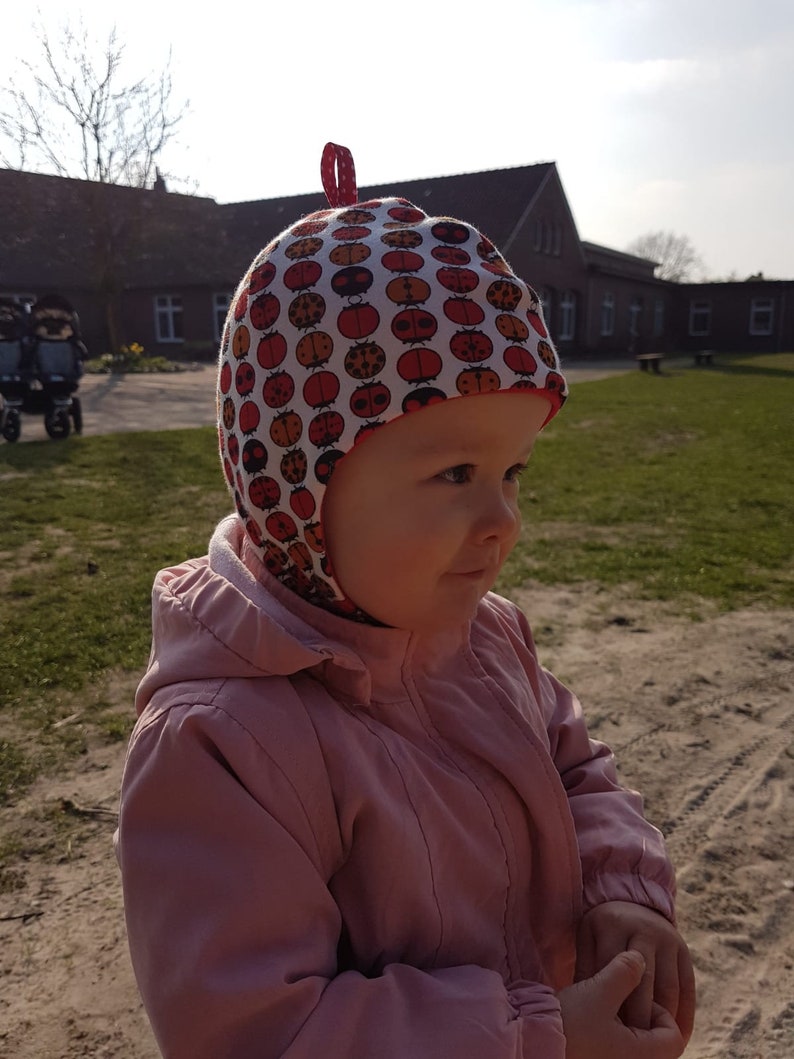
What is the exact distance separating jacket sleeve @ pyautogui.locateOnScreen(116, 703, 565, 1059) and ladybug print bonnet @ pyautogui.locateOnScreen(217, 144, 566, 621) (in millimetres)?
318

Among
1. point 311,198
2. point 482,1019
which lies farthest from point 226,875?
point 311,198

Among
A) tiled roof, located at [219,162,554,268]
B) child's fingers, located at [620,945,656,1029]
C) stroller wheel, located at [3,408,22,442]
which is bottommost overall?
child's fingers, located at [620,945,656,1029]

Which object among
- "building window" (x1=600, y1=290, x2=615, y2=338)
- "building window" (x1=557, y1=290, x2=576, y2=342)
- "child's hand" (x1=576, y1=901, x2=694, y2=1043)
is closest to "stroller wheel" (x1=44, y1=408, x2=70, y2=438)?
"child's hand" (x1=576, y1=901, x2=694, y2=1043)

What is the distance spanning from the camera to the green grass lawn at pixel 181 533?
3.53m

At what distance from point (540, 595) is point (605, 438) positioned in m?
6.60

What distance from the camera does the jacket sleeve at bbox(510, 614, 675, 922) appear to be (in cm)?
148

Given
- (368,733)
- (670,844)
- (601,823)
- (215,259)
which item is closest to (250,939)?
(368,733)

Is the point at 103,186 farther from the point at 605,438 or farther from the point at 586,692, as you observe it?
the point at 586,692

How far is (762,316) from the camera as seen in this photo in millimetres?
38031

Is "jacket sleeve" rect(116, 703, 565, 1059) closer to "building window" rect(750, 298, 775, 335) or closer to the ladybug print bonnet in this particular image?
the ladybug print bonnet

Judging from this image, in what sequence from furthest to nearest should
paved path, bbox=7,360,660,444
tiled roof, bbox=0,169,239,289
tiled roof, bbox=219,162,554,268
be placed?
tiled roof, bbox=219,162,554,268, tiled roof, bbox=0,169,239,289, paved path, bbox=7,360,660,444

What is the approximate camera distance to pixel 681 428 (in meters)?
11.9

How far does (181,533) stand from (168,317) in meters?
27.4

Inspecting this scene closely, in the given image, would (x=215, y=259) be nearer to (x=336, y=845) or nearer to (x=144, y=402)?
(x=144, y=402)
